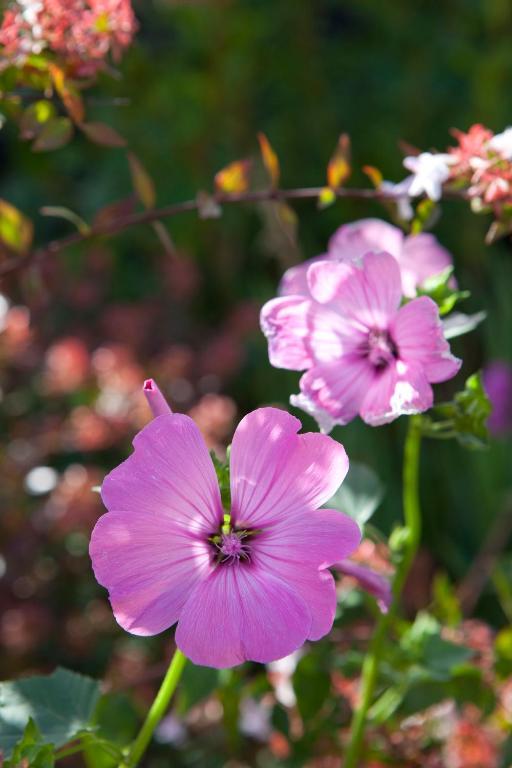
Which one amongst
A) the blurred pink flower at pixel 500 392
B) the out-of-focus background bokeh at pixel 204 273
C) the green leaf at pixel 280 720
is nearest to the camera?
the green leaf at pixel 280 720

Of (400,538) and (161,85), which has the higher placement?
(400,538)

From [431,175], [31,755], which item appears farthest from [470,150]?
[31,755]

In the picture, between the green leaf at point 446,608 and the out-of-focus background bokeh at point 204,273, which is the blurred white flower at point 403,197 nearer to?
the green leaf at point 446,608

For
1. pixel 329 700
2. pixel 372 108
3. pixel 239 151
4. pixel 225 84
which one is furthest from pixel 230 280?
pixel 329 700

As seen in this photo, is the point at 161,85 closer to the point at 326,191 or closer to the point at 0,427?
the point at 0,427

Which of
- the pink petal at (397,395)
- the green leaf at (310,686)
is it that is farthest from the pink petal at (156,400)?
the green leaf at (310,686)

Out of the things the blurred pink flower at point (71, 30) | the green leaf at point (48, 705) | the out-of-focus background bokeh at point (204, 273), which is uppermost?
the blurred pink flower at point (71, 30)

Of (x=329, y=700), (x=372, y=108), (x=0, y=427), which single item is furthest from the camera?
(x=372, y=108)
